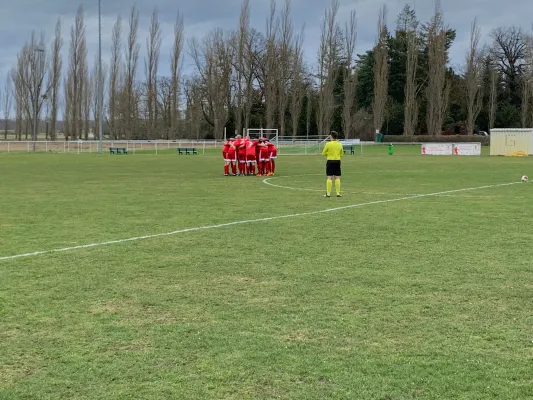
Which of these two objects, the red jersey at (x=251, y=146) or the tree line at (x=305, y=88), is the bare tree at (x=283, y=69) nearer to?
the tree line at (x=305, y=88)

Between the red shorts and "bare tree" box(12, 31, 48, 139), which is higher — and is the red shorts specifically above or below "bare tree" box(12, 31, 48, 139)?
below

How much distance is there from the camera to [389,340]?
513 centimetres

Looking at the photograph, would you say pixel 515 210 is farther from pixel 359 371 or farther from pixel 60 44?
pixel 60 44

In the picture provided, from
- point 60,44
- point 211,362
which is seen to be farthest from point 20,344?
point 60,44

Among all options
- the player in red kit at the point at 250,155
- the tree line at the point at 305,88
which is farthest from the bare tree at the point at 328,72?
the player in red kit at the point at 250,155

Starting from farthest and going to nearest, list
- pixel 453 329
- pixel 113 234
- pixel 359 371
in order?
pixel 113 234, pixel 453 329, pixel 359 371

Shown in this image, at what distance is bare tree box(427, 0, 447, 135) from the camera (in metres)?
74.1

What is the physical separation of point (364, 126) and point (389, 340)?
7866 centimetres

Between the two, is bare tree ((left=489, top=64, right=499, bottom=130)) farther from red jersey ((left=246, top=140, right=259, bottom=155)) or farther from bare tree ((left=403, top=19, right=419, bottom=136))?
red jersey ((left=246, top=140, right=259, bottom=155))

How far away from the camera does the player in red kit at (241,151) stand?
81.8 feet

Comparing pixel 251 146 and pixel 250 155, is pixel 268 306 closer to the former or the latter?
pixel 251 146

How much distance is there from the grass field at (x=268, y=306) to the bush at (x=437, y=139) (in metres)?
60.4

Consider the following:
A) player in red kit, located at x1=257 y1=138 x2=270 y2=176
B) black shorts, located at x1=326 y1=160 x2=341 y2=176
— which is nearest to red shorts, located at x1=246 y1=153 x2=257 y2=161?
player in red kit, located at x1=257 y1=138 x2=270 y2=176

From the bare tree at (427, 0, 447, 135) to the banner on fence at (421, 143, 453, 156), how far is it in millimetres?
24383
